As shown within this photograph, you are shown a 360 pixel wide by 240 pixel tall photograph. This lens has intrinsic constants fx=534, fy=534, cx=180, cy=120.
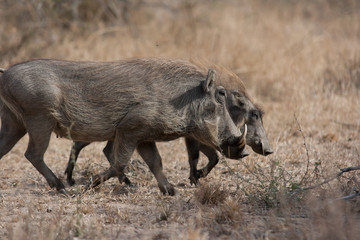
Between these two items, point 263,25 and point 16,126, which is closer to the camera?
point 16,126

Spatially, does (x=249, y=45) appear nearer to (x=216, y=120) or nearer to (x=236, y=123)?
(x=236, y=123)

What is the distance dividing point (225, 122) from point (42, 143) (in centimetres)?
172

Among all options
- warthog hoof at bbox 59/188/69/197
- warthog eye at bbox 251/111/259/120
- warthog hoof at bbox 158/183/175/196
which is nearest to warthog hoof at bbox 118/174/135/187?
warthog hoof at bbox 158/183/175/196

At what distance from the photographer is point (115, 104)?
485 cm

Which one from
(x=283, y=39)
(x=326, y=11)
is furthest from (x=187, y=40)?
(x=326, y=11)

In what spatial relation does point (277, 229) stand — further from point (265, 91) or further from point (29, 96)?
point (265, 91)

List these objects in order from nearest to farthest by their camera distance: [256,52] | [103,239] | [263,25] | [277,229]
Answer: [103,239], [277,229], [256,52], [263,25]

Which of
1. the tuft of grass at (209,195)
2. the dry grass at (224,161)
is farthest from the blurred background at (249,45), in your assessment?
the tuft of grass at (209,195)

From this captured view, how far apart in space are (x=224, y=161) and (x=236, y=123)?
96 centimetres

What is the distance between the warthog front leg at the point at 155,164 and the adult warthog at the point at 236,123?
45 centimetres

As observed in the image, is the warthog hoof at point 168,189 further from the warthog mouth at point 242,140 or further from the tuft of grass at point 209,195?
the warthog mouth at point 242,140

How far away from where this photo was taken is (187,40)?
10.0 meters

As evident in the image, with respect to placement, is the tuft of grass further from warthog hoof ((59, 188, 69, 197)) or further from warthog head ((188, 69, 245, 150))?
warthog hoof ((59, 188, 69, 197))

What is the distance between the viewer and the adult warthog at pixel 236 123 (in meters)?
5.34
